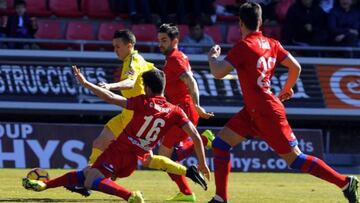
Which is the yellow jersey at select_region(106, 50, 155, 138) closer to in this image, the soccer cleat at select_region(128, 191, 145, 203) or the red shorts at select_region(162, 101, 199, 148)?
the red shorts at select_region(162, 101, 199, 148)

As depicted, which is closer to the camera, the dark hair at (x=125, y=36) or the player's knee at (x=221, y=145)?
the player's knee at (x=221, y=145)

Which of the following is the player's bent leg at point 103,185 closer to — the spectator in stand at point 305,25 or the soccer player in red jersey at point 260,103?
the soccer player in red jersey at point 260,103

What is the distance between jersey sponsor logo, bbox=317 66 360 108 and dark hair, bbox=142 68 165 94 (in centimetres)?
1207

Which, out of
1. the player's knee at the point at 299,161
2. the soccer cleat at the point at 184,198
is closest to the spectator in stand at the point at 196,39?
the soccer cleat at the point at 184,198

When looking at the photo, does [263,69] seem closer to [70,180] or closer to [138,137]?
[138,137]

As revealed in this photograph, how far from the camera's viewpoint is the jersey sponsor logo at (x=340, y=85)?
21656 mm

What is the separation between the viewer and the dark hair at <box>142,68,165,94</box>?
993 cm

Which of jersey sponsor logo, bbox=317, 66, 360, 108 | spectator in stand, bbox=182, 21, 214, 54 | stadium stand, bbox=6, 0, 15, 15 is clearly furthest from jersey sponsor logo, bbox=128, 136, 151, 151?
stadium stand, bbox=6, 0, 15, 15

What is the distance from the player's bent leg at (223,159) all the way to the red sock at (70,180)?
4.58ft

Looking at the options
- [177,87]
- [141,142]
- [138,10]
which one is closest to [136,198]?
[141,142]

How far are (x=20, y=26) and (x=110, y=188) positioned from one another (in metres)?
12.0

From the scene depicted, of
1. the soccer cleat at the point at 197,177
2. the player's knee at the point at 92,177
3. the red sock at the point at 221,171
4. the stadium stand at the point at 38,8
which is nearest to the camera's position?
the player's knee at the point at 92,177

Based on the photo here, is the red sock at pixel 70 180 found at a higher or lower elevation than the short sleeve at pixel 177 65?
lower

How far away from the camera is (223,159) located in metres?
10.5
